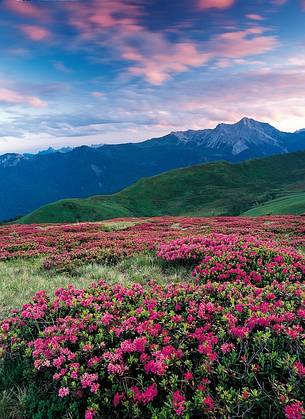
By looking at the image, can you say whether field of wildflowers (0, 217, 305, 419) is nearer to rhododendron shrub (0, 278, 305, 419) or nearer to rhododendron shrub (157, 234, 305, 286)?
rhododendron shrub (0, 278, 305, 419)

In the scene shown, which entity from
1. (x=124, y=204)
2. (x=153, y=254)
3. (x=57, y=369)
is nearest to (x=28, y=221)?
(x=124, y=204)

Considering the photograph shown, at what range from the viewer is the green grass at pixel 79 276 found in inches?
415

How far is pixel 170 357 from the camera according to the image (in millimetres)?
5125

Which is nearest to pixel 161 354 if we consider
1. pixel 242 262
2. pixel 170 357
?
pixel 170 357

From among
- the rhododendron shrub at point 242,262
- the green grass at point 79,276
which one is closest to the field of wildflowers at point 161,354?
the rhododendron shrub at point 242,262

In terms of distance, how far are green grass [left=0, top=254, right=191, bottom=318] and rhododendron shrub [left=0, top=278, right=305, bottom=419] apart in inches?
135

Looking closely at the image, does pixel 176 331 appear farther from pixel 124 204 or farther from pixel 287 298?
pixel 124 204

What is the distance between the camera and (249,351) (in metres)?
5.17

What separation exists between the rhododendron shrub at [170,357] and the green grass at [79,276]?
3.42 metres

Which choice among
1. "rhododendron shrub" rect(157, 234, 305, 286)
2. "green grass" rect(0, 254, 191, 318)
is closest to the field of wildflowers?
"rhododendron shrub" rect(157, 234, 305, 286)

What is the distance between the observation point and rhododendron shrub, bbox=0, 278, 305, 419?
4.34 meters

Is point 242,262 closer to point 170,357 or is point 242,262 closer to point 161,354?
point 170,357

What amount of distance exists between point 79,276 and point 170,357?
860cm

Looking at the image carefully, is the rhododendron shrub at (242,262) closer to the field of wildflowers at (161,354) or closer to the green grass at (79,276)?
the green grass at (79,276)
